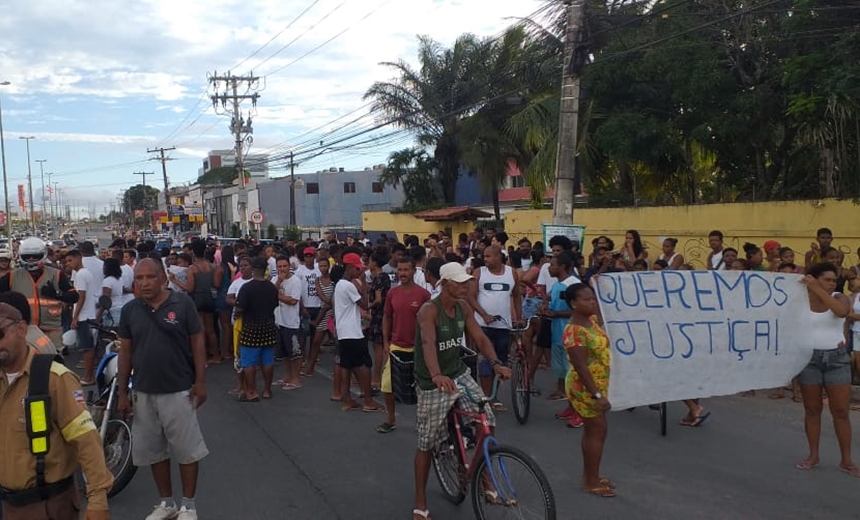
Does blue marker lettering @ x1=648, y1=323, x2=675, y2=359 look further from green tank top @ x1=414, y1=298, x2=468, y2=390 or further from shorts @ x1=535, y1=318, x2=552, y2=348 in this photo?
shorts @ x1=535, y1=318, x2=552, y2=348

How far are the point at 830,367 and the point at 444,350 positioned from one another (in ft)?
10.6

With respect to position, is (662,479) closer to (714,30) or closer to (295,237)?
(714,30)

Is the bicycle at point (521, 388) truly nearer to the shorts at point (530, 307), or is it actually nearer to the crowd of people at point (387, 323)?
the crowd of people at point (387, 323)

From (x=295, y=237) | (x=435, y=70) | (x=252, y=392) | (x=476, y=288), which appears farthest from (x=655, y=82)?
(x=295, y=237)

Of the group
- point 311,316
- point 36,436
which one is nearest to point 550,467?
point 36,436

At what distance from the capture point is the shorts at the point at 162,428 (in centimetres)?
494

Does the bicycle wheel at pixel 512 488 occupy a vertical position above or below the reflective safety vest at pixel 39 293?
below

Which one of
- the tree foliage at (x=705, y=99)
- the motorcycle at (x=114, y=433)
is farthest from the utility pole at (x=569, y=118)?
the motorcycle at (x=114, y=433)

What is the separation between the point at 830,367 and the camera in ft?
19.7

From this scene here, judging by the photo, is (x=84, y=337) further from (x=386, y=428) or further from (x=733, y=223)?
(x=733, y=223)

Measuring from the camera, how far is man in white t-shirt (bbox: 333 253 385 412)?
8352 mm

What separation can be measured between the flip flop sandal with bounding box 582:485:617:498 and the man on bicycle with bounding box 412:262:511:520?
1281mm

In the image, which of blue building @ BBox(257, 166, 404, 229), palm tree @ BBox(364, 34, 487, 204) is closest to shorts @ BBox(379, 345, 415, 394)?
palm tree @ BBox(364, 34, 487, 204)

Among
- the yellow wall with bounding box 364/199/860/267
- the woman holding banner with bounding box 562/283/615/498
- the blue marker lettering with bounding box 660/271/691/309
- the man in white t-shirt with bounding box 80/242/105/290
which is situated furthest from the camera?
the yellow wall with bounding box 364/199/860/267
